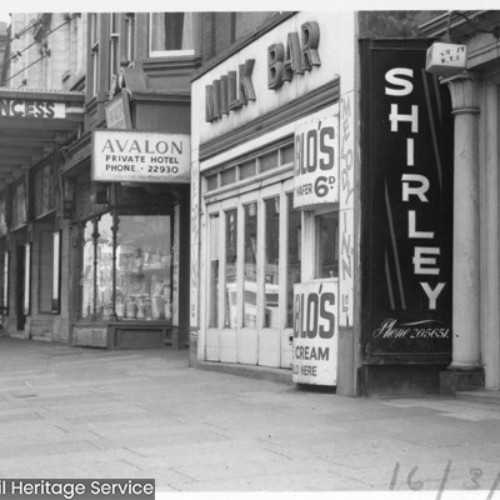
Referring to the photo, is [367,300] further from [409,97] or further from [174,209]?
[174,209]

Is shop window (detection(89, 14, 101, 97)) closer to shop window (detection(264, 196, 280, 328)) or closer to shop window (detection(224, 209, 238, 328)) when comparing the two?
shop window (detection(224, 209, 238, 328))

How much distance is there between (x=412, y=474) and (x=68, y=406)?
18.9 ft

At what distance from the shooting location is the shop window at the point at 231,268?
16.1 m

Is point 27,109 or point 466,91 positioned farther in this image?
point 27,109

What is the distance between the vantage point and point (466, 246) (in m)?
11.7

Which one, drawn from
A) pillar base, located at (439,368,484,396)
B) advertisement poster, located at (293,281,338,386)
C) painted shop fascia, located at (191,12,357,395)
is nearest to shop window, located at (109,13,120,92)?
painted shop fascia, located at (191,12,357,395)

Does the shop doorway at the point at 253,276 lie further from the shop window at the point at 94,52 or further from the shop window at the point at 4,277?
the shop window at the point at 4,277

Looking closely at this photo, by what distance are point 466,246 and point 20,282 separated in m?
24.5

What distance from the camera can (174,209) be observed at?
21.8m

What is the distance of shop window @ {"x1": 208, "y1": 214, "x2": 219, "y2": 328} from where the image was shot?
664 inches

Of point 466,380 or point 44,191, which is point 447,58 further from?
point 44,191

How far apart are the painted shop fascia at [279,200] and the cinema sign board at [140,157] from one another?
144cm

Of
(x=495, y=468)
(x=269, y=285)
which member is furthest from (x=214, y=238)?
(x=495, y=468)

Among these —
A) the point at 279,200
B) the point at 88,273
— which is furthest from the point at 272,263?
the point at 88,273
